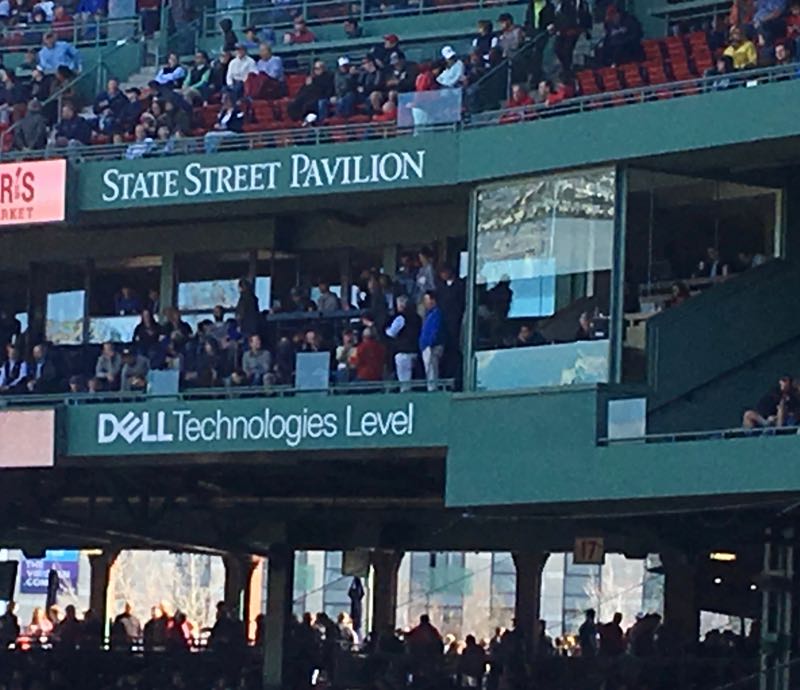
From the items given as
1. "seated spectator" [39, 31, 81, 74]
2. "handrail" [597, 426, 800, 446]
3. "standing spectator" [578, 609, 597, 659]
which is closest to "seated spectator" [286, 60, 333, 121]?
"seated spectator" [39, 31, 81, 74]

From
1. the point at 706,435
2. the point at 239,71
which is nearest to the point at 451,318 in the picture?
the point at 706,435

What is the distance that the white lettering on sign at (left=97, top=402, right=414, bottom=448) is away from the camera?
2197 cm

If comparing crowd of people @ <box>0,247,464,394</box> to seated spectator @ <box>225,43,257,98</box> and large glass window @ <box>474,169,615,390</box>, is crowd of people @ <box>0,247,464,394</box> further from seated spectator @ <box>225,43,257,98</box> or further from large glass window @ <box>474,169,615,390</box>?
seated spectator @ <box>225,43,257,98</box>

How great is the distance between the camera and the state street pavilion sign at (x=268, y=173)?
22.6 meters

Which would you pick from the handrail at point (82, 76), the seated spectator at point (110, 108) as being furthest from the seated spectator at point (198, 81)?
the handrail at point (82, 76)

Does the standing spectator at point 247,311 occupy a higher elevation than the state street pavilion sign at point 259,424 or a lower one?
higher

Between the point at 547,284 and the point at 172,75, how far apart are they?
6842mm

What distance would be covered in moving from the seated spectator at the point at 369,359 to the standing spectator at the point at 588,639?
161 inches

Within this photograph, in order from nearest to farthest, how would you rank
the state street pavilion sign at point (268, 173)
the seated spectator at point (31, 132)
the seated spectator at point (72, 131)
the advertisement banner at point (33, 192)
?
1. the state street pavilion sign at point (268, 173)
2. the advertisement banner at point (33, 192)
3. the seated spectator at point (72, 131)
4. the seated spectator at point (31, 132)

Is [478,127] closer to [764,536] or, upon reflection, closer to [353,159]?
[353,159]

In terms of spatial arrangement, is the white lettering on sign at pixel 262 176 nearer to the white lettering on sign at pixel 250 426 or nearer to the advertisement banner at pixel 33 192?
the advertisement banner at pixel 33 192

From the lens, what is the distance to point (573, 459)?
67.4 ft

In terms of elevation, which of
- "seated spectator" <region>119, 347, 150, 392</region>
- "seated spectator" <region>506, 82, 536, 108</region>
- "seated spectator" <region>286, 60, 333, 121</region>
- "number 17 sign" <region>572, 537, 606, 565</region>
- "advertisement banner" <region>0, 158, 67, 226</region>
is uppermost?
"seated spectator" <region>286, 60, 333, 121</region>

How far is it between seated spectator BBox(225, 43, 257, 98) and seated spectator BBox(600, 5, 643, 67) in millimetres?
4002
